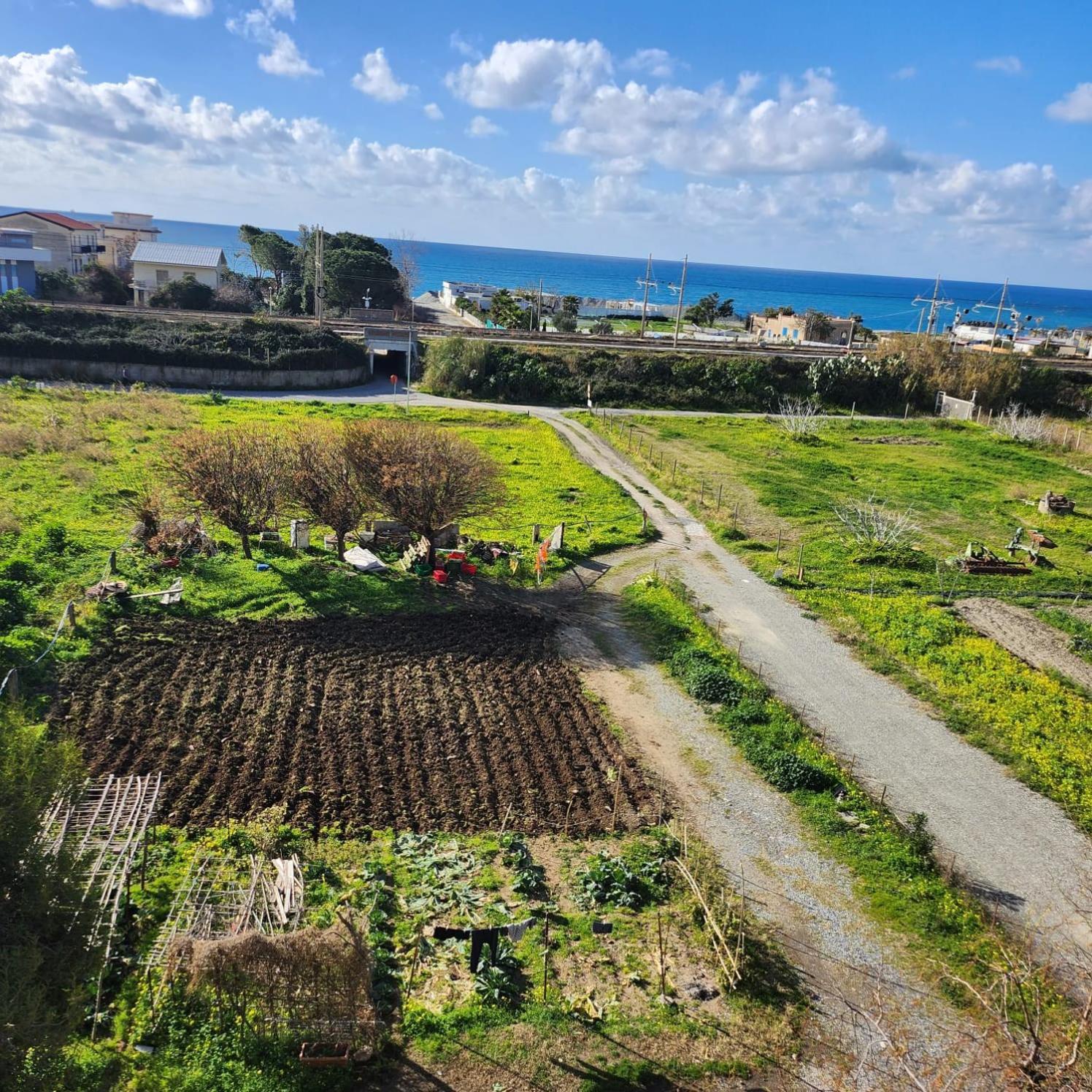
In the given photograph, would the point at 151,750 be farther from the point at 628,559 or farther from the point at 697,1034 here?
the point at 628,559

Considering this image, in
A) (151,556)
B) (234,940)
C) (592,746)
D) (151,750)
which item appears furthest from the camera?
(151,556)

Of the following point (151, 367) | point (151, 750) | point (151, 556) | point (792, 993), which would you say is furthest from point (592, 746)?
point (151, 367)

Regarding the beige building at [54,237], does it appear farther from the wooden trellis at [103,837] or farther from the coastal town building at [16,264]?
the wooden trellis at [103,837]

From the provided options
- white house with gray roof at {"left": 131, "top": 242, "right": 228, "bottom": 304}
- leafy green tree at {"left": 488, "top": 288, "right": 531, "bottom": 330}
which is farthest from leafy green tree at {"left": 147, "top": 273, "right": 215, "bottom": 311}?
leafy green tree at {"left": 488, "top": 288, "right": 531, "bottom": 330}

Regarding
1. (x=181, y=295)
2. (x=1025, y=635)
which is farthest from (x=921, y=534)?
(x=181, y=295)

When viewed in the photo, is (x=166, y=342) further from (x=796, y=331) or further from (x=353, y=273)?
(x=796, y=331)

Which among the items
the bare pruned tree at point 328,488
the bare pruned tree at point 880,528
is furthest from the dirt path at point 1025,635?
the bare pruned tree at point 328,488
